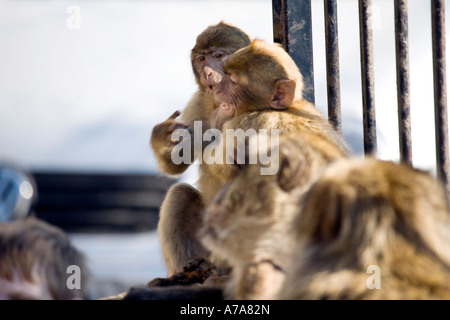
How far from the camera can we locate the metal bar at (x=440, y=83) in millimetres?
2566

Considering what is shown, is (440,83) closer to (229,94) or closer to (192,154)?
(229,94)

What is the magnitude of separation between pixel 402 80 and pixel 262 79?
2.04 feet

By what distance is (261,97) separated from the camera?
311 cm

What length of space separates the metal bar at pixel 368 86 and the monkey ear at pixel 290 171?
64cm

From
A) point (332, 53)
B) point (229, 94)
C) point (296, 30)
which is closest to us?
point (332, 53)

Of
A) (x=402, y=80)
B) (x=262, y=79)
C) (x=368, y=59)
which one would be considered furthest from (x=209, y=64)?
(x=402, y=80)

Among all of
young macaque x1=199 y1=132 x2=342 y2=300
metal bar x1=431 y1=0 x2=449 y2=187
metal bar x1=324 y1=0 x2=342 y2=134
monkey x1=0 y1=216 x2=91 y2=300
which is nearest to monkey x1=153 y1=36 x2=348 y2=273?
metal bar x1=324 y1=0 x2=342 y2=134

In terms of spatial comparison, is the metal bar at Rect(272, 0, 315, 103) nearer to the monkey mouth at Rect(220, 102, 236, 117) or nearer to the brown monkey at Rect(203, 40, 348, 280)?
the brown monkey at Rect(203, 40, 348, 280)

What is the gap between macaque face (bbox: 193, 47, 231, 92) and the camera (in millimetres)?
3746

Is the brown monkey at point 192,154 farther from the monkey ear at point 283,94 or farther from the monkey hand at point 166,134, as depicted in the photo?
the monkey ear at point 283,94

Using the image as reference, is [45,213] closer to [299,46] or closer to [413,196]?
[299,46]

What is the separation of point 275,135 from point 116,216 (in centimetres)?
415
